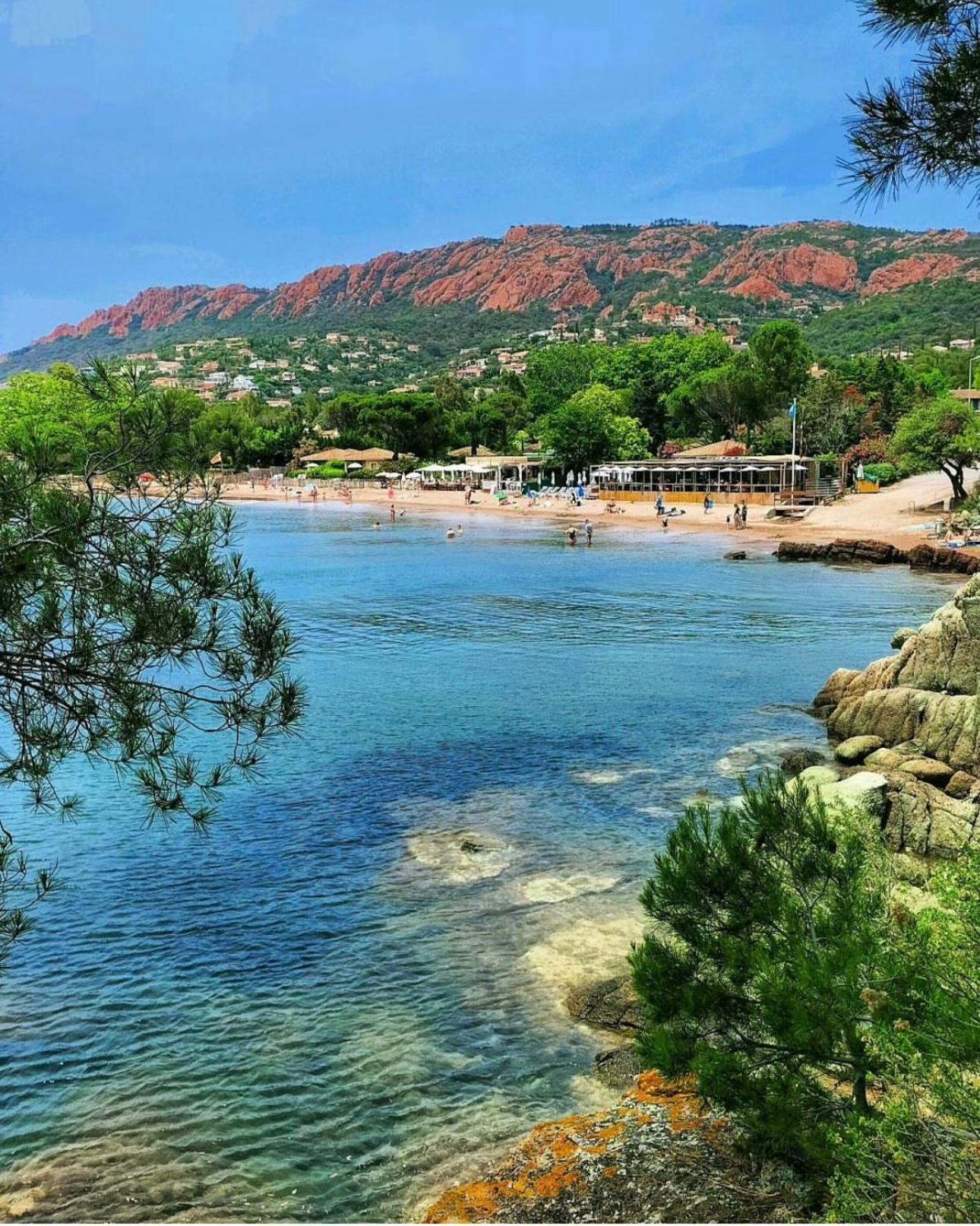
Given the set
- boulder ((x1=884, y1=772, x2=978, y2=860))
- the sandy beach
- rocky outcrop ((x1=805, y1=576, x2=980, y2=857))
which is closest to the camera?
boulder ((x1=884, y1=772, x2=978, y2=860))

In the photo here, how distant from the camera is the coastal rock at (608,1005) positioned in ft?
30.6

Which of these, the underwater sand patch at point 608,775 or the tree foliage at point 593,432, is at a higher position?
the tree foliage at point 593,432

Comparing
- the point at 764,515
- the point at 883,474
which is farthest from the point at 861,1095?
the point at 883,474

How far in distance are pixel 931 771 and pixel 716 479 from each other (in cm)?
5572

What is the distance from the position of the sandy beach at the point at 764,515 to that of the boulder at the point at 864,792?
34.8 metres

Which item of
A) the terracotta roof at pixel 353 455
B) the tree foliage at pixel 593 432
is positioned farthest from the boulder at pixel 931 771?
the terracotta roof at pixel 353 455

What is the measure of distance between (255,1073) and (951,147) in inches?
365

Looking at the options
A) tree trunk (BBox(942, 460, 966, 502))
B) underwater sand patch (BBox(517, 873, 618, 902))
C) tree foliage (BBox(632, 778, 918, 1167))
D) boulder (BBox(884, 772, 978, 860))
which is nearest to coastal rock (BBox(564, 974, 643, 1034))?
underwater sand patch (BBox(517, 873, 618, 902))

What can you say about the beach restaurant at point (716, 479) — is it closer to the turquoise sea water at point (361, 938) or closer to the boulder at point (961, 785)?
the turquoise sea water at point (361, 938)

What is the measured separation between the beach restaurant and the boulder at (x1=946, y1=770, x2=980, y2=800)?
52022 millimetres

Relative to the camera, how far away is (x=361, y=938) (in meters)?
11.2

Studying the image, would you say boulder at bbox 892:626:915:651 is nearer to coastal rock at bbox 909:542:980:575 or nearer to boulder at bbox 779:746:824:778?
boulder at bbox 779:746:824:778

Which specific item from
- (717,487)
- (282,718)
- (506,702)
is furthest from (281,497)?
(282,718)

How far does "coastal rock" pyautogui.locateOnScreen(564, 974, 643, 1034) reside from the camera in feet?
30.6
